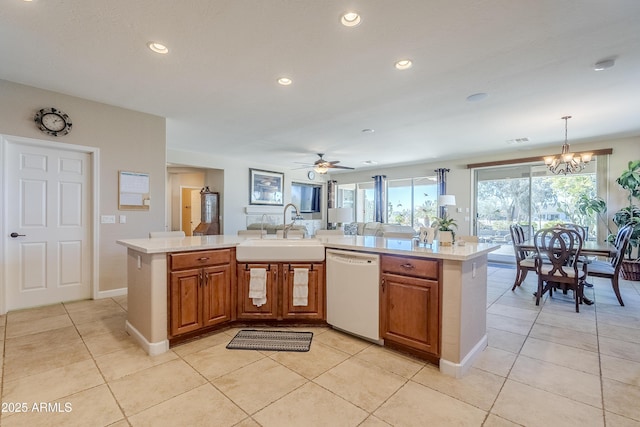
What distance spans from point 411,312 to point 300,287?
1.08 metres

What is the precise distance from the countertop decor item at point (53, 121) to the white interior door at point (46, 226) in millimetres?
249

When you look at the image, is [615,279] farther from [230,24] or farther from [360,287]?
[230,24]

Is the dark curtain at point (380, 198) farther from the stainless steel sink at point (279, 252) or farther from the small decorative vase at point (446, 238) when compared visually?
the small decorative vase at point (446, 238)

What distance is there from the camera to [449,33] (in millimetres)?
2291

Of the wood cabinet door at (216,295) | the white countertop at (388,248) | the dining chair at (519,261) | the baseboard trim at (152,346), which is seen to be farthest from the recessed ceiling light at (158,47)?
the dining chair at (519,261)

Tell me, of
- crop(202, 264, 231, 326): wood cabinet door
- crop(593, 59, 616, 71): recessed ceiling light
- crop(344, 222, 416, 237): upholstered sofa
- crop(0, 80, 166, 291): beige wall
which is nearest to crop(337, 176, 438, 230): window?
crop(344, 222, 416, 237): upholstered sofa

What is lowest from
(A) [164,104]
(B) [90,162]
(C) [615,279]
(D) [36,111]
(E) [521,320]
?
(E) [521,320]

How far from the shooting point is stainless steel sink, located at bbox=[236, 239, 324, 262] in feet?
9.24

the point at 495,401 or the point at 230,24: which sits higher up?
the point at 230,24

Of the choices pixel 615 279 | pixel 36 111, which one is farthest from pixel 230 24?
pixel 615 279

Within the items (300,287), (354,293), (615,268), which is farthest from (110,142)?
(615,268)

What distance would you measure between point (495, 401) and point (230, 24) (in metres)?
3.24

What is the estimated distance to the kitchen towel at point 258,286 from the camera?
2.80m

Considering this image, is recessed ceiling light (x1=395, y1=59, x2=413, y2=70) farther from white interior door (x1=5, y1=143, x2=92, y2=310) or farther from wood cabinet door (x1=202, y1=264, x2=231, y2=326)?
white interior door (x1=5, y1=143, x2=92, y2=310)
